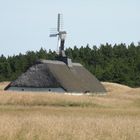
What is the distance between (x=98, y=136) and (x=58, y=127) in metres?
1.61

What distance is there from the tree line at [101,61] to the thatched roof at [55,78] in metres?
23.2

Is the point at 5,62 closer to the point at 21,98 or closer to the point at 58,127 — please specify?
the point at 21,98

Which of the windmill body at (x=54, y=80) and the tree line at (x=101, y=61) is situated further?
the tree line at (x=101, y=61)

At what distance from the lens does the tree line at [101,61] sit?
305ft

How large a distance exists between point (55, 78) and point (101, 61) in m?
57.3

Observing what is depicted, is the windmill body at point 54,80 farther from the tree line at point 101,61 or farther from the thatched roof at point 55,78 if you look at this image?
the tree line at point 101,61

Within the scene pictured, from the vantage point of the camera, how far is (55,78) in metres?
58.9

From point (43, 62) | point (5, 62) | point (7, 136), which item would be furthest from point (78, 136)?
point (5, 62)

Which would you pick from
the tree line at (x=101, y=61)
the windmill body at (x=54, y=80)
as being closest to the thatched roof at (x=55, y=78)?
the windmill body at (x=54, y=80)

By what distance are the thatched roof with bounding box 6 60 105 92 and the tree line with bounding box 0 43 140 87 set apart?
2323 centimetres

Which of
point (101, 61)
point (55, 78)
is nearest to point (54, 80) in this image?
point (55, 78)

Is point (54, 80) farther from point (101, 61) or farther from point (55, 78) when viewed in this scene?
point (101, 61)

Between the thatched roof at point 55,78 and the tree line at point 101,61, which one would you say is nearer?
the thatched roof at point 55,78

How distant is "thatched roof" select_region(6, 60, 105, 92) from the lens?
58.8 meters
